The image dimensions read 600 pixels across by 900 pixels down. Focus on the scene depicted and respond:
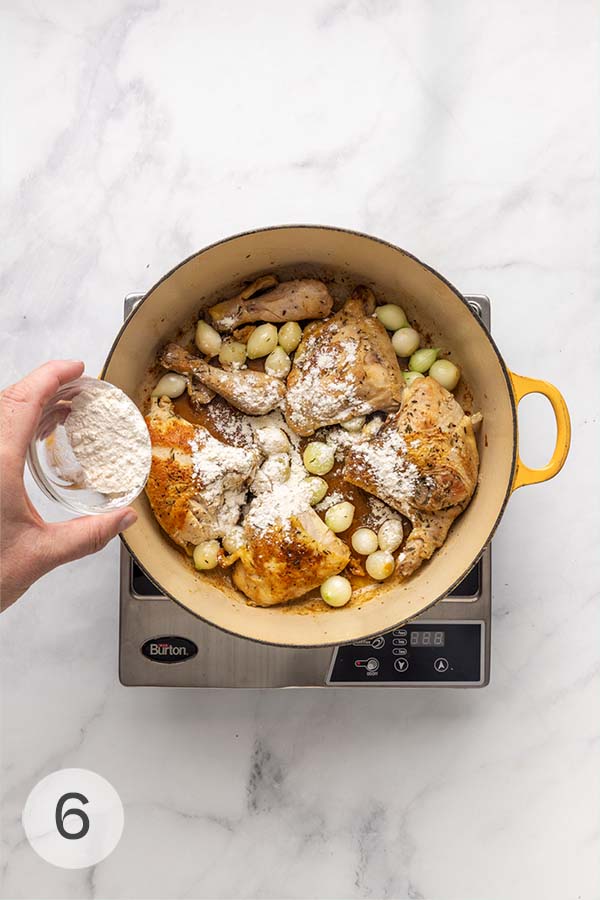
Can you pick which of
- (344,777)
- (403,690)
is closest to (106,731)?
(344,777)

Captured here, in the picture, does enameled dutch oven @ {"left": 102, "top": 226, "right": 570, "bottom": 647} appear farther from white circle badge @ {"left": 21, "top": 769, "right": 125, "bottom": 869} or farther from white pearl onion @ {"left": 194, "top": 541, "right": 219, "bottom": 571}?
white circle badge @ {"left": 21, "top": 769, "right": 125, "bottom": 869}

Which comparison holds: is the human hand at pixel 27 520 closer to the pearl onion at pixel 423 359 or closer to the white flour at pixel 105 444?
the white flour at pixel 105 444

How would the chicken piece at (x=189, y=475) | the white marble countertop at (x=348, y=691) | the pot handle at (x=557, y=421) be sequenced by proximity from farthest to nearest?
the white marble countertop at (x=348, y=691) < the chicken piece at (x=189, y=475) < the pot handle at (x=557, y=421)

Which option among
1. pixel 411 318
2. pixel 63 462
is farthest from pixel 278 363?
pixel 63 462

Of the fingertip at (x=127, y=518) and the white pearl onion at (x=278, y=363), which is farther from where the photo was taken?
the white pearl onion at (x=278, y=363)

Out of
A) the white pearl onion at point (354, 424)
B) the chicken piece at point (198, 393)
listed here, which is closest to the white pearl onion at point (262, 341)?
the chicken piece at point (198, 393)

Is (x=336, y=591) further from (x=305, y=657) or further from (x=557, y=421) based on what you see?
(x=557, y=421)
